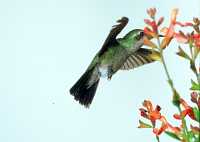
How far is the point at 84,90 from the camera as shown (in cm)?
229

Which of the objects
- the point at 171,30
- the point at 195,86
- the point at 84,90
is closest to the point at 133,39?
the point at 84,90

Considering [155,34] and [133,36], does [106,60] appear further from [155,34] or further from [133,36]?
[155,34]

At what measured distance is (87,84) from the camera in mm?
2367

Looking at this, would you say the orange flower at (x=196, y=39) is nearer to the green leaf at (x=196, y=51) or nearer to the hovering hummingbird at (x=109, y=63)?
the green leaf at (x=196, y=51)

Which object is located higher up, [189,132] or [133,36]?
[133,36]

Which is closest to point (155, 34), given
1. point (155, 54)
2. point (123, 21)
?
point (155, 54)

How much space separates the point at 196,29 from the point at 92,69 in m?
1.50

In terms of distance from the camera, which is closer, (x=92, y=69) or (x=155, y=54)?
(x=155, y=54)

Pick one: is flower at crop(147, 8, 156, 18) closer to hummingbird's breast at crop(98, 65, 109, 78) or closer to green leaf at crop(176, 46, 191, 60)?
green leaf at crop(176, 46, 191, 60)

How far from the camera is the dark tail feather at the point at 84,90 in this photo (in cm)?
217

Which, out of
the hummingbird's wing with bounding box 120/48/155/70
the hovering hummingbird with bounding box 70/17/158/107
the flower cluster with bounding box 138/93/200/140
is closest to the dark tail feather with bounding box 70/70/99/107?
the hovering hummingbird with bounding box 70/17/158/107

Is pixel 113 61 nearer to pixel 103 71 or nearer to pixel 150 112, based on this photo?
pixel 103 71

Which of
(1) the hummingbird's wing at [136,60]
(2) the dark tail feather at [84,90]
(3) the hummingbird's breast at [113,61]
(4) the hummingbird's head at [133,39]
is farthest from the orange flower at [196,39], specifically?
(1) the hummingbird's wing at [136,60]

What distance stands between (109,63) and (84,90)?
194 mm
